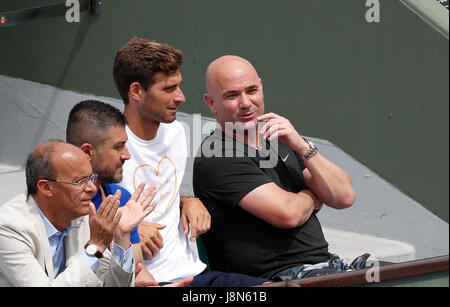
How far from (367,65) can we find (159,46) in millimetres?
1775

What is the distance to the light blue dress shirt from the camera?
2428 mm

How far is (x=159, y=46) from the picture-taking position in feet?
10.2

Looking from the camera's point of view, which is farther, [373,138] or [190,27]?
[190,27]

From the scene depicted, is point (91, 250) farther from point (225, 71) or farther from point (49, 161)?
point (225, 71)

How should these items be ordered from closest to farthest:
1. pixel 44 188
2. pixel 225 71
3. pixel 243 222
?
pixel 44 188
pixel 243 222
pixel 225 71

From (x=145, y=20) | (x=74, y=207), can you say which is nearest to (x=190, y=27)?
(x=145, y=20)

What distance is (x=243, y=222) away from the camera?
2.95 metres

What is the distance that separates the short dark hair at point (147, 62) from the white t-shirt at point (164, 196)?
0.21 meters

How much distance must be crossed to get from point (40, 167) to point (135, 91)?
758mm

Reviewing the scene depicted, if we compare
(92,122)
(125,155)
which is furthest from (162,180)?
(92,122)

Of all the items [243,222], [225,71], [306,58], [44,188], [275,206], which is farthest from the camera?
[306,58]

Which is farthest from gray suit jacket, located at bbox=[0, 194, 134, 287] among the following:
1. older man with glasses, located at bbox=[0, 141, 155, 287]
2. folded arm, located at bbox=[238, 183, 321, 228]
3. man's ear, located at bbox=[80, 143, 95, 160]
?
folded arm, located at bbox=[238, 183, 321, 228]

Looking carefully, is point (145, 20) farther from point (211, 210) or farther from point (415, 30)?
point (211, 210)

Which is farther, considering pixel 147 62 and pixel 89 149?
pixel 147 62
